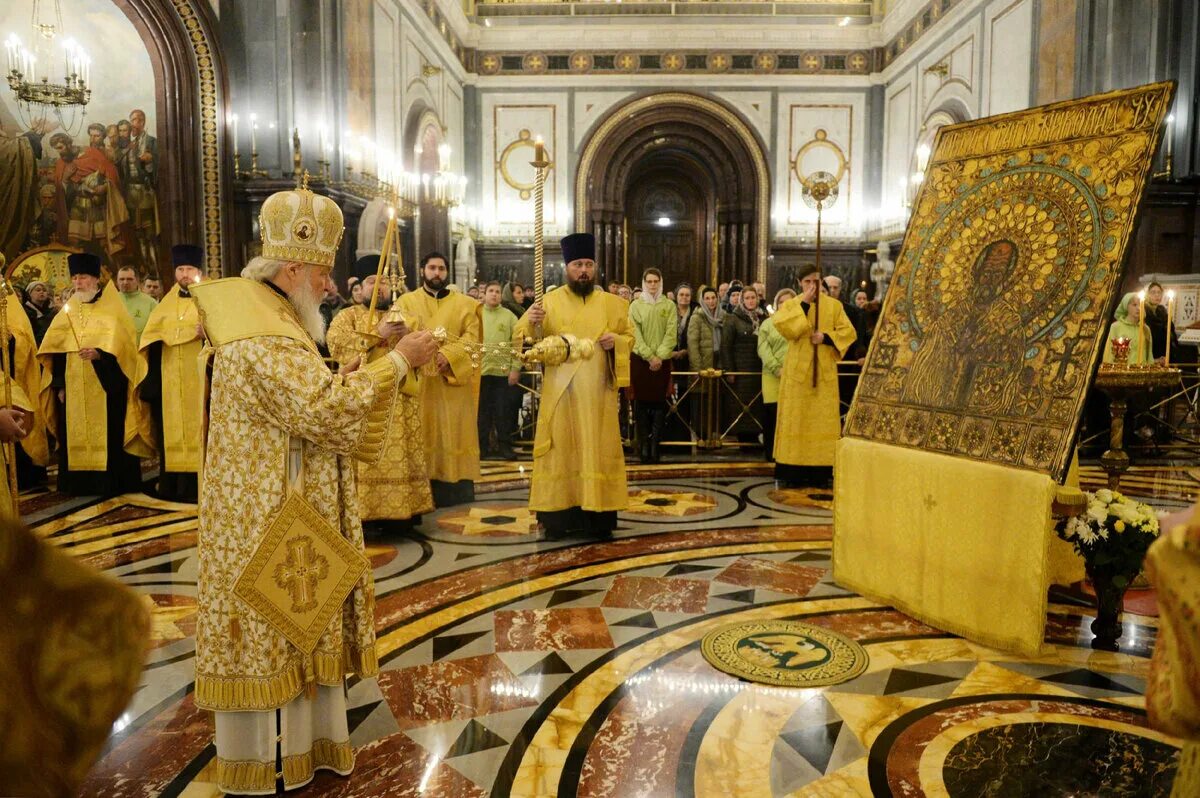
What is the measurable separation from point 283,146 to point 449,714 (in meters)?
8.28

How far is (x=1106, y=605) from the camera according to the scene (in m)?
3.32

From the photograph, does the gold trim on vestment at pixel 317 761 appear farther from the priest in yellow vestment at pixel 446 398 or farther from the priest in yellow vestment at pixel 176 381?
the priest in yellow vestment at pixel 176 381

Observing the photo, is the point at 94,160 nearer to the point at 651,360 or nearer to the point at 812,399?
the point at 651,360

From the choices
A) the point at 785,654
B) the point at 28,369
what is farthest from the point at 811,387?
the point at 28,369

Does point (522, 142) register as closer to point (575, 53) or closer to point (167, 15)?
point (575, 53)

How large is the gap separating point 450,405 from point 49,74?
253 inches

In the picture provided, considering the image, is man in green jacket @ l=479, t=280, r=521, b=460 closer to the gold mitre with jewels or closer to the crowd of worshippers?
the crowd of worshippers

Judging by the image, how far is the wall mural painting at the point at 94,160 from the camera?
8320 mm

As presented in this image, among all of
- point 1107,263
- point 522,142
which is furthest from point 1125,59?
point 522,142

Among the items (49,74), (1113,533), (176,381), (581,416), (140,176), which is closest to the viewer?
(1113,533)

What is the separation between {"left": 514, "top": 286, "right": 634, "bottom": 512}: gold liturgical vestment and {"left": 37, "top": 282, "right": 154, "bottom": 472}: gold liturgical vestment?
3.63 meters

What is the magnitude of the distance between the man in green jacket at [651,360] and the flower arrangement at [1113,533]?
170 inches

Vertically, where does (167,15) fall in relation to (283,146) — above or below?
above

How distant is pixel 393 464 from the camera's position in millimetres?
5004
